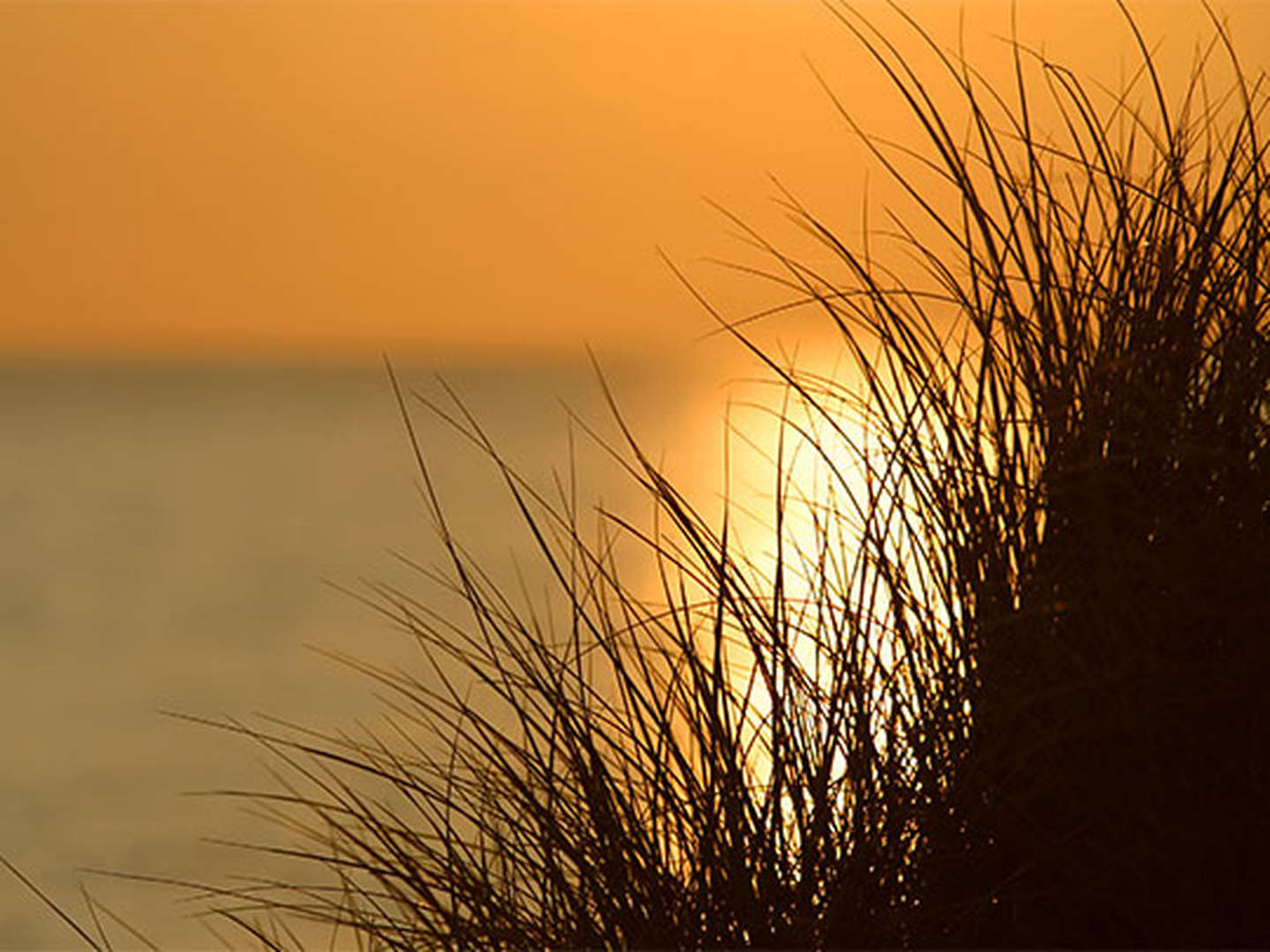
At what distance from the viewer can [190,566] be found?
8.64 metres

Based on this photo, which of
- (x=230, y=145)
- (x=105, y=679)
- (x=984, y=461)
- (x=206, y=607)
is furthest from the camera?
(x=230, y=145)

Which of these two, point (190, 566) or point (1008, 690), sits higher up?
point (190, 566)

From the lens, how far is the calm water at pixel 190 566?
13.9 ft

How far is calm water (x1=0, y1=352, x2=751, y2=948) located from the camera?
167 inches

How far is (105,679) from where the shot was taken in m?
6.17

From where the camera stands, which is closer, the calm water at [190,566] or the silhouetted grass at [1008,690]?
the silhouetted grass at [1008,690]

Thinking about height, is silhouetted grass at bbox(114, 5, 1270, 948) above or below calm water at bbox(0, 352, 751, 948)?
below

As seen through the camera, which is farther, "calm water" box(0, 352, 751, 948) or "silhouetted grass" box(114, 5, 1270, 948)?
"calm water" box(0, 352, 751, 948)

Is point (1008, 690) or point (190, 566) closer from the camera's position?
point (1008, 690)

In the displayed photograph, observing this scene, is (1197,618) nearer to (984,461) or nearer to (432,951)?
(984,461)

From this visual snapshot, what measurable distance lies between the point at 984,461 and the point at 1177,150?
1.02 ft

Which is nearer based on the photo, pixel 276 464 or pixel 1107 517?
pixel 1107 517

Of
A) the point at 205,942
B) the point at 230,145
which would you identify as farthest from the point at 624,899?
the point at 230,145

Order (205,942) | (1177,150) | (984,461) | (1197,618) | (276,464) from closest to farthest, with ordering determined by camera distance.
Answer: (1197,618)
(984,461)
(1177,150)
(205,942)
(276,464)
